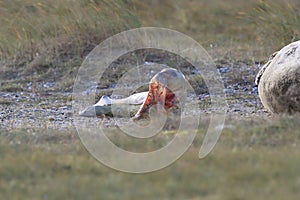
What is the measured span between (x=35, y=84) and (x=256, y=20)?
418 centimetres

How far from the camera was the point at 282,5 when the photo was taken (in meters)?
12.5

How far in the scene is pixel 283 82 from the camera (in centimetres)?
725

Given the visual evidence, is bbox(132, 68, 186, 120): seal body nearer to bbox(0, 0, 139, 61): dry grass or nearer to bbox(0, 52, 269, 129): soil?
bbox(0, 52, 269, 129): soil

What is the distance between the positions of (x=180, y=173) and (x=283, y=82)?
259 cm

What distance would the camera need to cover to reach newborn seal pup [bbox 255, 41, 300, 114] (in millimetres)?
7199

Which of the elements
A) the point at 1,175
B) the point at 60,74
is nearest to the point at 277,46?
the point at 60,74

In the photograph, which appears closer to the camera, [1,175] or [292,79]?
[1,175]

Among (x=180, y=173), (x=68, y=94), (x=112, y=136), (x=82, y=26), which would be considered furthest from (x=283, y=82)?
(x=82, y=26)

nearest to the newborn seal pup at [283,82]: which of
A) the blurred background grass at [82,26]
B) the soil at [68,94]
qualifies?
the soil at [68,94]

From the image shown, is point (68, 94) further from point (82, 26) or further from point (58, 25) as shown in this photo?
point (58, 25)

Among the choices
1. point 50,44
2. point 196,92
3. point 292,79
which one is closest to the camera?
point 292,79

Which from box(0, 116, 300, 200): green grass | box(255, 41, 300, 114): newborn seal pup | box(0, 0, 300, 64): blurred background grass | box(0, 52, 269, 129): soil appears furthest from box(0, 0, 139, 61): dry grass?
box(0, 116, 300, 200): green grass

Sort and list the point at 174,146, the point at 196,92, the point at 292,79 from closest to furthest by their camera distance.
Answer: the point at 174,146, the point at 292,79, the point at 196,92

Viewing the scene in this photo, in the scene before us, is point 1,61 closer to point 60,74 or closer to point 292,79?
point 60,74
